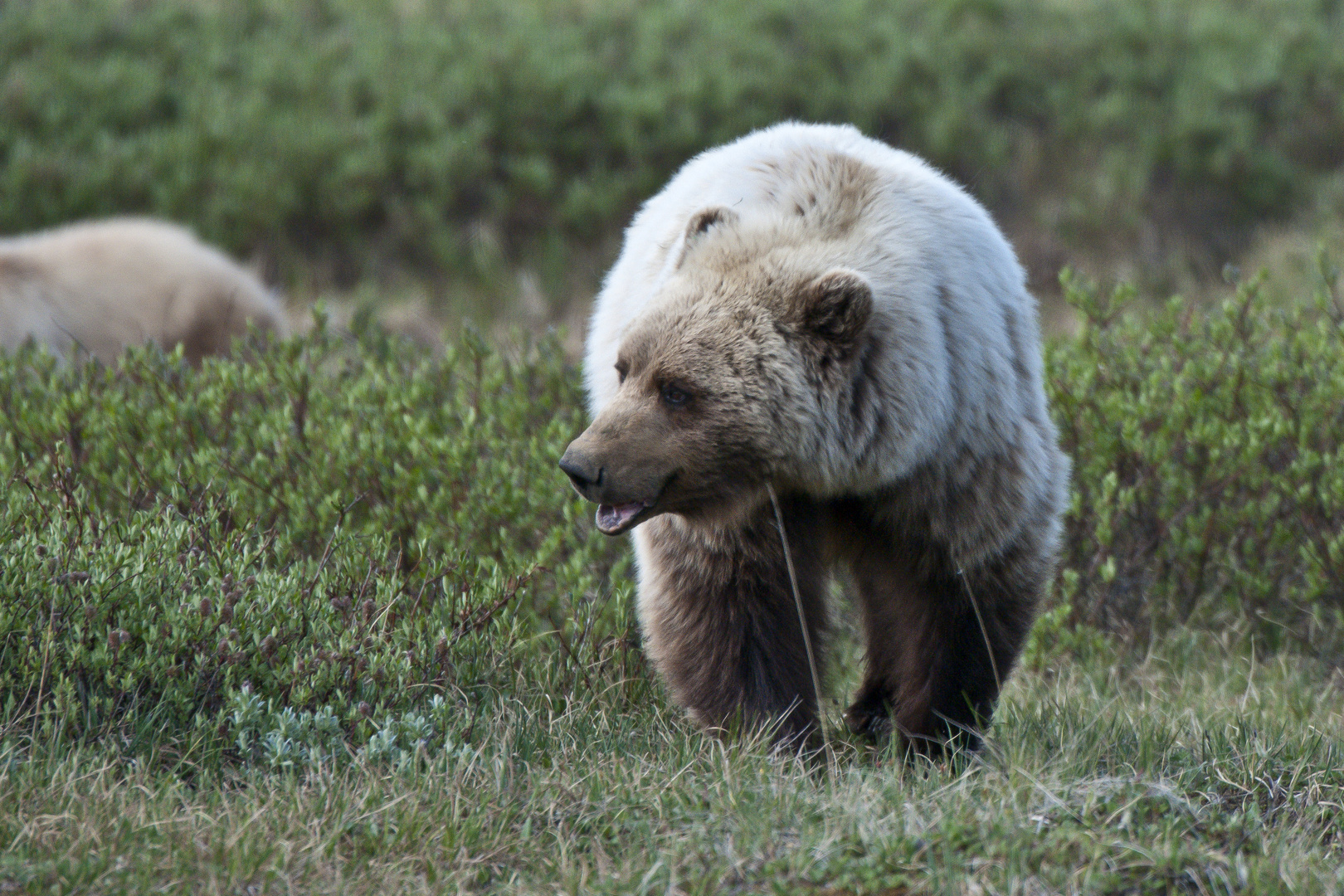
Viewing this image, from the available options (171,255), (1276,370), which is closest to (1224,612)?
(1276,370)

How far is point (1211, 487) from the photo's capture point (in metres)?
5.17

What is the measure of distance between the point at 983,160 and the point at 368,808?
1058cm

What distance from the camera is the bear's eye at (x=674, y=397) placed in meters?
3.33

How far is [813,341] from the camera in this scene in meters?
3.29

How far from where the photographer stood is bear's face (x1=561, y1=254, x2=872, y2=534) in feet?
10.7

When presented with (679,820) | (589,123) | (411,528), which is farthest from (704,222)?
(589,123)

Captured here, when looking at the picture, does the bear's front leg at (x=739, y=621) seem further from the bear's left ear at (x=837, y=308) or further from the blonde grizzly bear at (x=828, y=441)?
the bear's left ear at (x=837, y=308)

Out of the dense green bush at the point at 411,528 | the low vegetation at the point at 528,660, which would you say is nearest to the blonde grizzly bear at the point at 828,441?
the low vegetation at the point at 528,660

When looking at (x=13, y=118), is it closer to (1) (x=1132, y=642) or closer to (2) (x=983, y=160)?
(2) (x=983, y=160)

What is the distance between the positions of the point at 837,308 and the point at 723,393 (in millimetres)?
360

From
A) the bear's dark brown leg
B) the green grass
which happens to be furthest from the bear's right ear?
the green grass

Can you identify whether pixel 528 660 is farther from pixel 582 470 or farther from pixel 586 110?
pixel 586 110

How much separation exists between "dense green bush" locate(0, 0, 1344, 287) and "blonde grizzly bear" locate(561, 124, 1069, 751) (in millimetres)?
8231

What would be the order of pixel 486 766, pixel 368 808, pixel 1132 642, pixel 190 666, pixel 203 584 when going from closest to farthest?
pixel 368 808
pixel 486 766
pixel 190 666
pixel 203 584
pixel 1132 642
